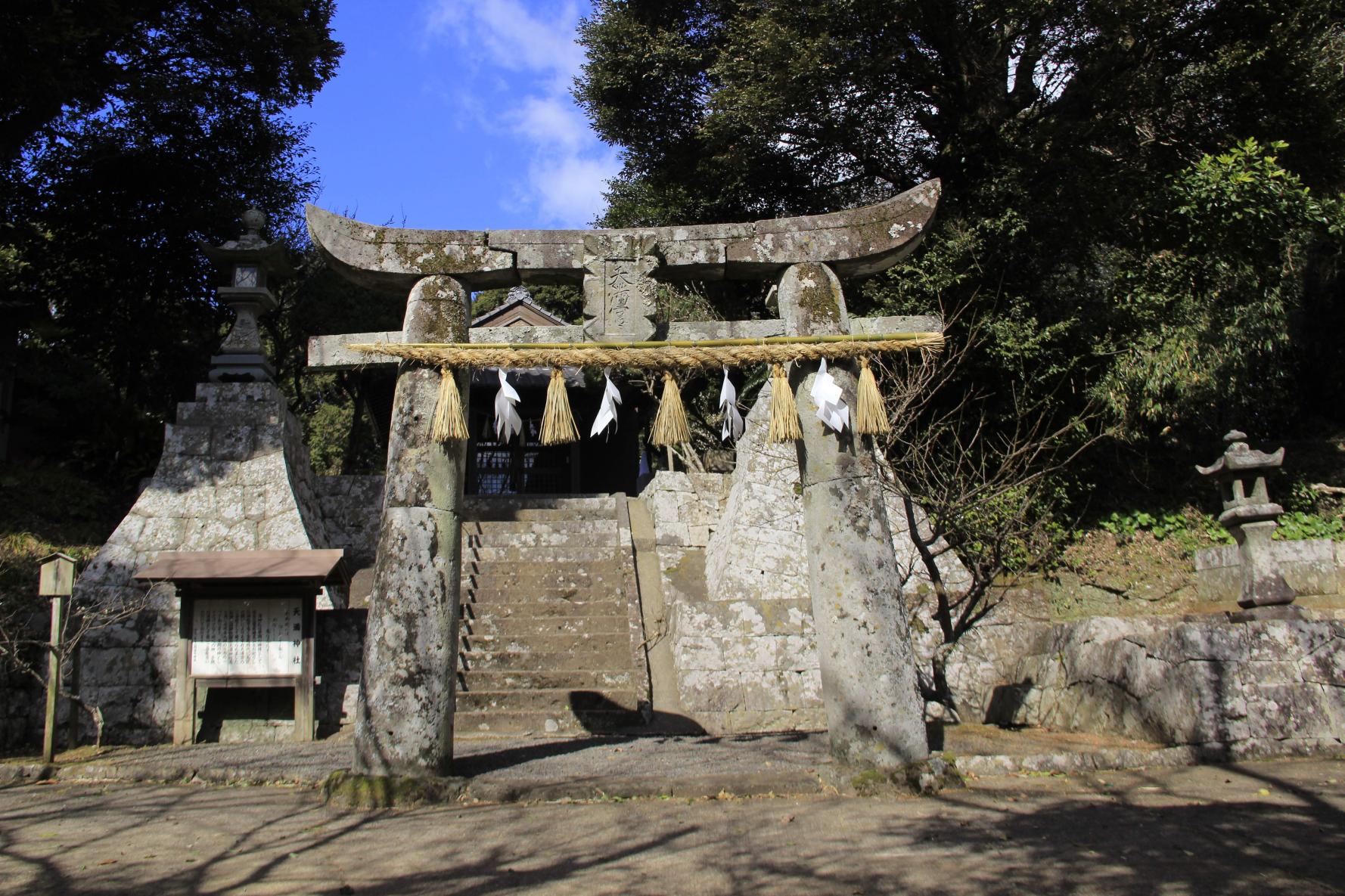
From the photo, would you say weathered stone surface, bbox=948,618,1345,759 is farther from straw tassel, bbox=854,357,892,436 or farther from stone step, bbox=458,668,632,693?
stone step, bbox=458,668,632,693

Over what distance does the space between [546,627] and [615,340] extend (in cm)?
581

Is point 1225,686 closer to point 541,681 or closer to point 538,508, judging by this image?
Result: point 541,681

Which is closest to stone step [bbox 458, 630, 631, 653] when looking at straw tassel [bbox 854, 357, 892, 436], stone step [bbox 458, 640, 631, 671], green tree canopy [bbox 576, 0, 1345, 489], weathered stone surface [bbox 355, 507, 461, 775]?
stone step [bbox 458, 640, 631, 671]

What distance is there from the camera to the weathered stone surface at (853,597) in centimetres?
624

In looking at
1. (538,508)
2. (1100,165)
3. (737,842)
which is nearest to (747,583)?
(538,508)

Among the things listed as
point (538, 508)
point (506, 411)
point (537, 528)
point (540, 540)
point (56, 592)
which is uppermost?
point (538, 508)

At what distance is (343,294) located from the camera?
72.4 feet

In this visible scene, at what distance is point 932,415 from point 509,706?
7825mm

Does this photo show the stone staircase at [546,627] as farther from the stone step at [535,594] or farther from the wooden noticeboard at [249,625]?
the wooden noticeboard at [249,625]

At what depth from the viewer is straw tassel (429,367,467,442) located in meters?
6.48

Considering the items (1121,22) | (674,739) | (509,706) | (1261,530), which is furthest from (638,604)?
(1121,22)

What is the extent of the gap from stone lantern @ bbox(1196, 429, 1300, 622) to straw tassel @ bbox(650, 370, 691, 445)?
16.7ft

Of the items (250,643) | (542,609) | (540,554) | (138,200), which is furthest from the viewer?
(138,200)

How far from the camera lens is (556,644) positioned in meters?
11.5
